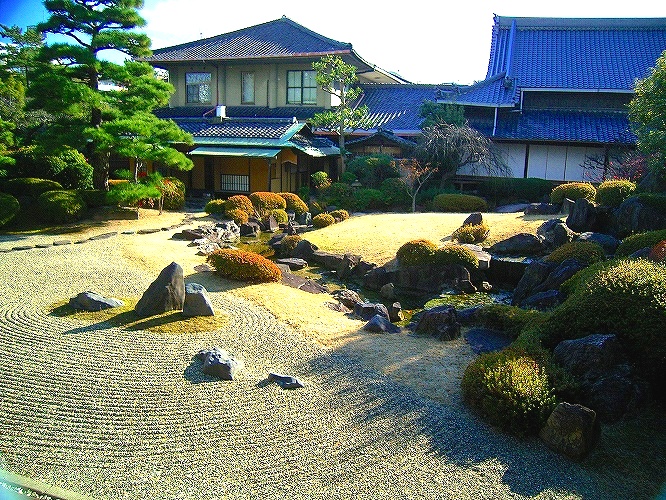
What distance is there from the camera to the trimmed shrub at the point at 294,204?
22891 millimetres

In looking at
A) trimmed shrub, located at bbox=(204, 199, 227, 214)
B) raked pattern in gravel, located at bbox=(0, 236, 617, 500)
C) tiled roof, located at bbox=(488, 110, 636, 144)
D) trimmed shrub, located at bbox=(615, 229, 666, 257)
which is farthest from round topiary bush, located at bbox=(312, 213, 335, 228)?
raked pattern in gravel, located at bbox=(0, 236, 617, 500)

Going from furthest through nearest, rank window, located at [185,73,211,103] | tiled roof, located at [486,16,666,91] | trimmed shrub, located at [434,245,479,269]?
window, located at [185,73,211,103]
tiled roof, located at [486,16,666,91]
trimmed shrub, located at [434,245,479,269]

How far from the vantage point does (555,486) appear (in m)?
5.44

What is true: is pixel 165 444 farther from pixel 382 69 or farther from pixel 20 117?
pixel 382 69

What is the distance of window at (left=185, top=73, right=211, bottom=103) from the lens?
3175 cm

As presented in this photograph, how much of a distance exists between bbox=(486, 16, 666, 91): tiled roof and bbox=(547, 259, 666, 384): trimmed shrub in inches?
813

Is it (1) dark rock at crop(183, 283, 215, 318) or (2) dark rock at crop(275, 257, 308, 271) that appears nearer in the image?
(1) dark rock at crop(183, 283, 215, 318)

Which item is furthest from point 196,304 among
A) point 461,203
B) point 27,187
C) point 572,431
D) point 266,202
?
point 461,203

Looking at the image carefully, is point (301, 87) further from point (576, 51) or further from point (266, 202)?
point (576, 51)

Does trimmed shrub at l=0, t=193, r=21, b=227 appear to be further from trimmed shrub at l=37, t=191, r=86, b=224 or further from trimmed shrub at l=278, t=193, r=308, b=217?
trimmed shrub at l=278, t=193, r=308, b=217

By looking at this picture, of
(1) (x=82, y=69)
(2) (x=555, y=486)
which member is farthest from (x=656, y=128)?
(1) (x=82, y=69)

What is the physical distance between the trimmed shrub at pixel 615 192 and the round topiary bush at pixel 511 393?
33.8 ft

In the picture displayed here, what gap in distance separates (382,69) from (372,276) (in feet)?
68.2

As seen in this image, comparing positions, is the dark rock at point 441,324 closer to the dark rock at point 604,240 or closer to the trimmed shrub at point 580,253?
the trimmed shrub at point 580,253
